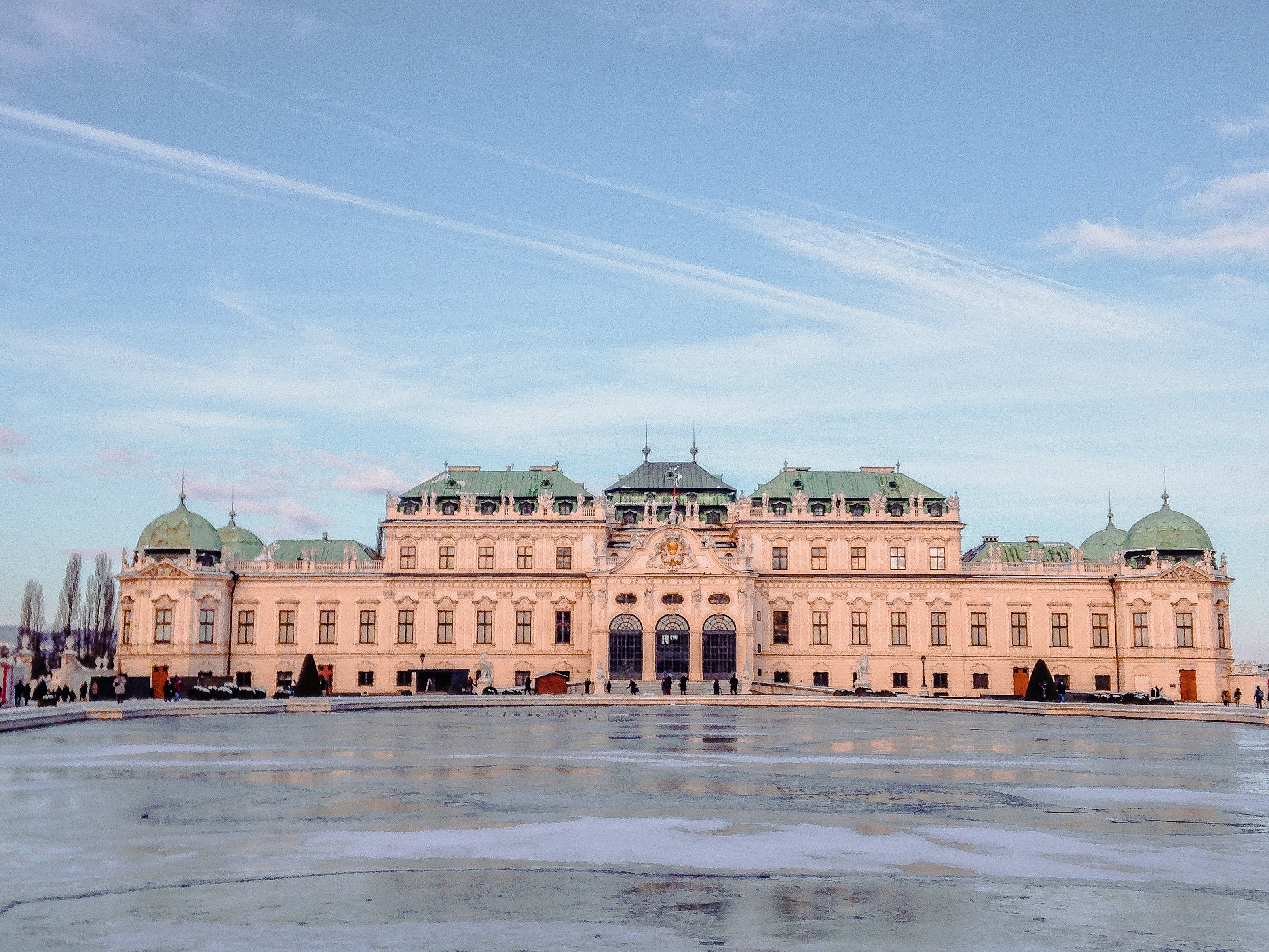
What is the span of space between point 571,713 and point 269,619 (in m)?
45.9

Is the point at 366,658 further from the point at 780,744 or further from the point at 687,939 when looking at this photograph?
the point at 687,939

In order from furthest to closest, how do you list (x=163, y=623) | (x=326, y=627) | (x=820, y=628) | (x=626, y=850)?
(x=326, y=627) → (x=820, y=628) → (x=163, y=623) → (x=626, y=850)

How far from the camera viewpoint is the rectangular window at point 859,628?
100188 mm

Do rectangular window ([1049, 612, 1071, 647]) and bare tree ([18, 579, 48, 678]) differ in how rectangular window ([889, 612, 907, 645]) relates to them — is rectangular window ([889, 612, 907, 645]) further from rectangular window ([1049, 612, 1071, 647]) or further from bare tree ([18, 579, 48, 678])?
bare tree ([18, 579, 48, 678])

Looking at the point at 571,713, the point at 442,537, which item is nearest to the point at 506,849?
the point at 571,713

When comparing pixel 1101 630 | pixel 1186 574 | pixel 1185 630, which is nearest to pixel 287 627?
pixel 1101 630

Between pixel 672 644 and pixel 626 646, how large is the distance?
336 cm

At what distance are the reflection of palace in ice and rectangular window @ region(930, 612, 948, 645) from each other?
153 millimetres

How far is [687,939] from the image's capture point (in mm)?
13094

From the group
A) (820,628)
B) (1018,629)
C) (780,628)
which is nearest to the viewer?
(780,628)

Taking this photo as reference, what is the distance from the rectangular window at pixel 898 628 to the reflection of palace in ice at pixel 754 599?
0.35ft

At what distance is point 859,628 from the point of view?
329ft

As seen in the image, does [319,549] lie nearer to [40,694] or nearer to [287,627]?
[287,627]

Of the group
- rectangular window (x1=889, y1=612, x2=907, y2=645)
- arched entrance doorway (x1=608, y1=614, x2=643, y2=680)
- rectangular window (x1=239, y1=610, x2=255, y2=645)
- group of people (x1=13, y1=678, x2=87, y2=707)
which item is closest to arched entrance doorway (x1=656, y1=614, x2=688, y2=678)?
arched entrance doorway (x1=608, y1=614, x2=643, y2=680)
